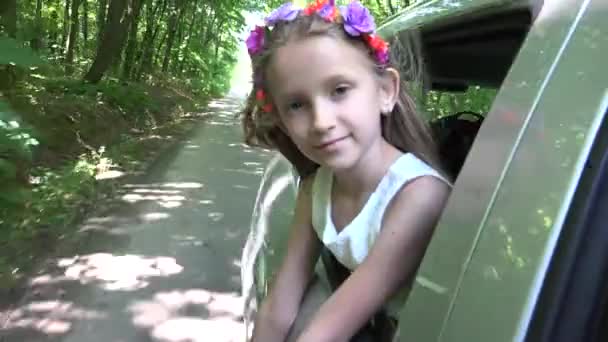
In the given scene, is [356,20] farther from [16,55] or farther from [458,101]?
[16,55]

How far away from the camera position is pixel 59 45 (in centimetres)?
1700

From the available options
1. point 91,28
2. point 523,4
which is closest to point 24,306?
point 523,4

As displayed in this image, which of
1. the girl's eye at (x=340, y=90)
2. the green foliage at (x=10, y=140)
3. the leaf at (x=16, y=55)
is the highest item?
the girl's eye at (x=340, y=90)

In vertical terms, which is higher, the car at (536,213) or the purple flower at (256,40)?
the purple flower at (256,40)

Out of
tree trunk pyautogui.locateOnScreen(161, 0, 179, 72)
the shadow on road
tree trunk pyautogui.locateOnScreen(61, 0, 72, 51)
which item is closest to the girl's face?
the shadow on road

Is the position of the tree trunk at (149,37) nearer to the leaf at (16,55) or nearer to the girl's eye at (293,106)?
the leaf at (16,55)

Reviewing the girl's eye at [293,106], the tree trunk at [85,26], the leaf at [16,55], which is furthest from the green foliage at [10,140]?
the tree trunk at [85,26]

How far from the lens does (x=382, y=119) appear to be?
1885 millimetres

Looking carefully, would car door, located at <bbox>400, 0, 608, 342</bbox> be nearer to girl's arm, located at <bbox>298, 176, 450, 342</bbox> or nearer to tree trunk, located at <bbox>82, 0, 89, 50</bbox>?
girl's arm, located at <bbox>298, 176, 450, 342</bbox>

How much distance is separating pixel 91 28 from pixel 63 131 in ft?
44.3

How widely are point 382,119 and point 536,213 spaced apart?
84 cm

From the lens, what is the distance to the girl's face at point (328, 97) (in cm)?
166

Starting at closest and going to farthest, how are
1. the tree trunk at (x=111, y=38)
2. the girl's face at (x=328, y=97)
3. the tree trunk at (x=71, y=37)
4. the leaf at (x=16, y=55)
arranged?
the girl's face at (x=328, y=97), the leaf at (x=16, y=55), the tree trunk at (x=111, y=38), the tree trunk at (x=71, y=37)

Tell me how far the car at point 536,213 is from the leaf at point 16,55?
2.86 metres
